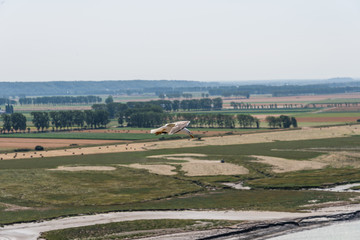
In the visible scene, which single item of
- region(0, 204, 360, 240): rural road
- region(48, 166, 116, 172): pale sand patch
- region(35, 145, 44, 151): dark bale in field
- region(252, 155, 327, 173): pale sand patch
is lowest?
region(0, 204, 360, 240): rural road

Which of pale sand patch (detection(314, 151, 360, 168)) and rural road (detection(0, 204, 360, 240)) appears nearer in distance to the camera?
rural road (detection(0, 204, 360, 240))

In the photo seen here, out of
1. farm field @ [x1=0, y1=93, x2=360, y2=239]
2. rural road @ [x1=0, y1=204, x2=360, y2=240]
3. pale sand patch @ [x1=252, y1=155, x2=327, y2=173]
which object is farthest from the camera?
pale sand patch @ [x1=252, y1=155, x2=327, y2=173]

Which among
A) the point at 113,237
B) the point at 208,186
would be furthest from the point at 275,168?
the point at 113,237

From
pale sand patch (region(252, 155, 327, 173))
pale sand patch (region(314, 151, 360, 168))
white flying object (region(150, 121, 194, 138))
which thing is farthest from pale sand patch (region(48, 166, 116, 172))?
white flying object (region(150, 121, 194, 138))

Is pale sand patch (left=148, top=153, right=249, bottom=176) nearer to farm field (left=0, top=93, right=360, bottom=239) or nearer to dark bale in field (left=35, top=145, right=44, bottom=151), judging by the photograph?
farm field (left=0, top=93, right=360, bottom=239)

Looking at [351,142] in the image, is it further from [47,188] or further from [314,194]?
[47,188]
